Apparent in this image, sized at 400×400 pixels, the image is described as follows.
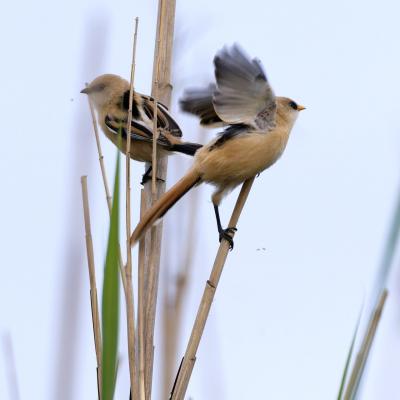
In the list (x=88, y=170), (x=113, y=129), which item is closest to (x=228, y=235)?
(x=88, y=170)

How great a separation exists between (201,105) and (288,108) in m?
0.37

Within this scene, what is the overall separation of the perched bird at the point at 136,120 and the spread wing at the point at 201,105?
0.09 metres

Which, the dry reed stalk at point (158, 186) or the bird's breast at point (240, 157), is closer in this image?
the dry reed stalk at point (158, 186)

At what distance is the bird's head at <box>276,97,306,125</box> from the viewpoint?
268 centimetres

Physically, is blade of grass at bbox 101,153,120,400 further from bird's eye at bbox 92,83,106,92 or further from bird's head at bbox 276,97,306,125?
bird's eye at bbox 92,83,106,92

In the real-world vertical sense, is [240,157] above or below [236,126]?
below

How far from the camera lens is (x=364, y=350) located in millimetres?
1412

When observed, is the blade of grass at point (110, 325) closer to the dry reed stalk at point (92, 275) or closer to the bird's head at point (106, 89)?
the dry reed stalk at point (92, 275)

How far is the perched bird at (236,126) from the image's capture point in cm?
221

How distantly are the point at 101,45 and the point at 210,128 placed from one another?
77cm

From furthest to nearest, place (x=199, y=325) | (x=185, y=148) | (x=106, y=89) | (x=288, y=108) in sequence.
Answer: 1. (x=106, y=89)
2. (x=185, y=148)
3. (x=288, y=108)
4. (x=199, y=325)

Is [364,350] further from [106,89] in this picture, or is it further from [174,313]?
[106,89]

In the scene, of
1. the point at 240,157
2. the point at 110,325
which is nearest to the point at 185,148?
the point at 240,157

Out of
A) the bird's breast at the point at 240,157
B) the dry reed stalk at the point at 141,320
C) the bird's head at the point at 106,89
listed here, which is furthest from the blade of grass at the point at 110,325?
the bird's head at the point at 106,89
